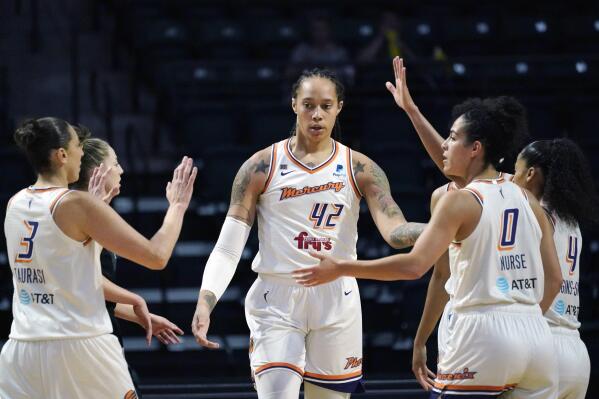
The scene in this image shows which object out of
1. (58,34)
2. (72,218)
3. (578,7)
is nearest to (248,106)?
(58,34)

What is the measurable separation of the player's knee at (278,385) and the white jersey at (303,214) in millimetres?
464

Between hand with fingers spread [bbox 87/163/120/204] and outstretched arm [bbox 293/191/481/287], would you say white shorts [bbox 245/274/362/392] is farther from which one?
hand with fingers spread [bbox 87/163/120/204]

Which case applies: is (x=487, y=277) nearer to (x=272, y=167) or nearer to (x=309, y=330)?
(x=309, y=330)

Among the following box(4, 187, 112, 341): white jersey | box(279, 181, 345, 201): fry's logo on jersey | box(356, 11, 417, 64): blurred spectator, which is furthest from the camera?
A: box(356, 11, 417, 64): blurred spectator

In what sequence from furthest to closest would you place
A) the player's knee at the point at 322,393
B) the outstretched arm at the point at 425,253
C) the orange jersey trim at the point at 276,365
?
the player's knee at the point at 322,393 → the orange jersey trim at the point at 276,365 → the outstretched arm at the point at 425,253

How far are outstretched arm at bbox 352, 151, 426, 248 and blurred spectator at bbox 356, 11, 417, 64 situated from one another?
4790mm

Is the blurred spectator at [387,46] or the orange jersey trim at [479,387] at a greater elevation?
the blurred spectator at [387,46]

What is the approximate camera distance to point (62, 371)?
3.86 meters

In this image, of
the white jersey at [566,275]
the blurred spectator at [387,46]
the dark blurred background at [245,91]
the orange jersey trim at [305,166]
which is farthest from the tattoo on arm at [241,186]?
the blurred spectator at [387,46]

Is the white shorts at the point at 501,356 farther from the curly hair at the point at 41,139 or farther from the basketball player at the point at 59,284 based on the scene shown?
the curly hair at the point at 41,139

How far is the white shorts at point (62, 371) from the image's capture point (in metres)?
3.87

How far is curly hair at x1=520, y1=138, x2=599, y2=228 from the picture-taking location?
4.40 metres

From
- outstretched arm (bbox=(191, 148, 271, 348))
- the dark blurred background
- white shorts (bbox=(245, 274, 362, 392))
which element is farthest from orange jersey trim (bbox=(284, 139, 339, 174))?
the dark blurred background

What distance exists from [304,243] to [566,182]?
1210 mm
